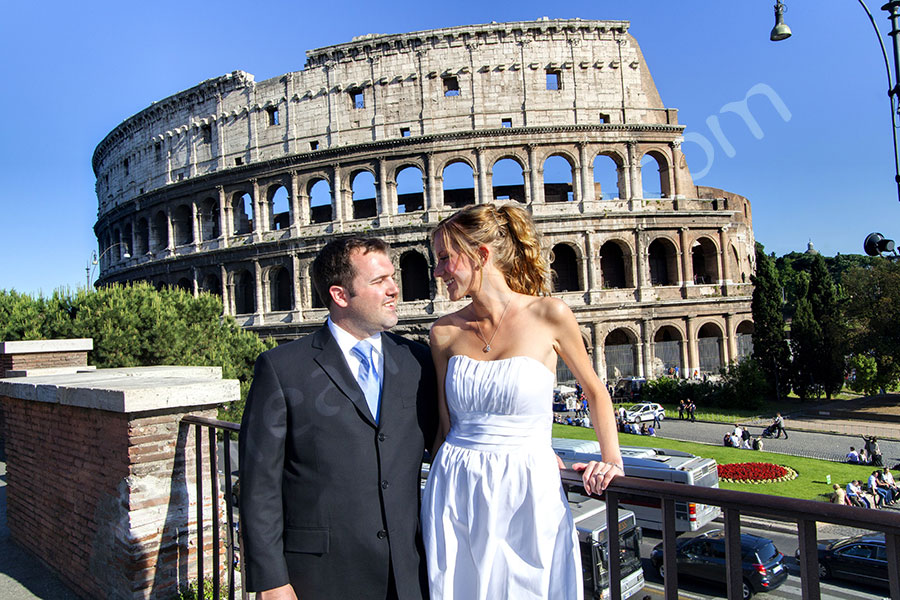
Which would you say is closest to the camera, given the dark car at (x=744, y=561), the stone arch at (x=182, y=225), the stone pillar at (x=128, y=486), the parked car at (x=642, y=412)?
the dark car at (x=744, y=561)

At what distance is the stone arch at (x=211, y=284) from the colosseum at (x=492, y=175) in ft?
4.50

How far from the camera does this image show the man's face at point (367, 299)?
2680 millimetres

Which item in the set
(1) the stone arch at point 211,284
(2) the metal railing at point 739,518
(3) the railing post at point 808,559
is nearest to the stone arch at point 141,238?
(1) the stone arch at point 211,284

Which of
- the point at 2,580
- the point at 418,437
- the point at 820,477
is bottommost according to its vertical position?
the point at 820,477

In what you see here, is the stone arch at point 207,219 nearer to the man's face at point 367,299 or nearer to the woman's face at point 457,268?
the man's face at point 367,299

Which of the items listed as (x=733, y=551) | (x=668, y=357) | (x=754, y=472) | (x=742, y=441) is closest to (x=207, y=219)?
(x=668, y=357)

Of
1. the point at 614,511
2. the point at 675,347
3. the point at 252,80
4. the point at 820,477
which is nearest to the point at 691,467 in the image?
the point at 820,477

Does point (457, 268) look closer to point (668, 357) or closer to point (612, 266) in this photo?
point (668, 357)

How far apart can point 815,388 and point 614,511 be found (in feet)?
102

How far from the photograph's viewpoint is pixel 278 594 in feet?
7.67

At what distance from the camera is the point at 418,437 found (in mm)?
2646

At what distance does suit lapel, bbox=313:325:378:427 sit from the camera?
253 centimetres

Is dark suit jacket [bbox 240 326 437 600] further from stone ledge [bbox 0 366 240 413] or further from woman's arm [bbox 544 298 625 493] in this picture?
stone ledge [bbox 0 366 240 413]

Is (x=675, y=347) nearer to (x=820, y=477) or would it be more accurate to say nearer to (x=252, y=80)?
(x=820, y=477)
